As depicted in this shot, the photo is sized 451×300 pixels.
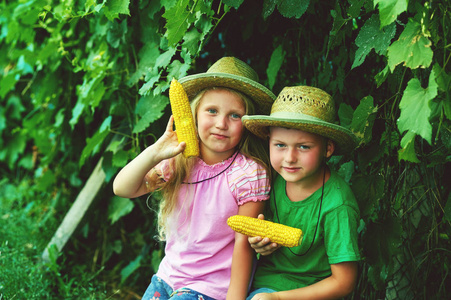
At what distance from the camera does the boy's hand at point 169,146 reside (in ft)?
7.39

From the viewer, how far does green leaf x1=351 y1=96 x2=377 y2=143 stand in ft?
7.09

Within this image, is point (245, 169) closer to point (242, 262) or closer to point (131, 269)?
point (242, 262)

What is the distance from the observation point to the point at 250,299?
2262 mm

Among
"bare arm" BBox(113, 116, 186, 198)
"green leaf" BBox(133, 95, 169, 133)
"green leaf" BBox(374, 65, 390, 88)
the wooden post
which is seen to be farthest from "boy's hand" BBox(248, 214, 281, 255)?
the wooden post

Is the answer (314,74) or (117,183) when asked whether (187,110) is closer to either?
(117,183)

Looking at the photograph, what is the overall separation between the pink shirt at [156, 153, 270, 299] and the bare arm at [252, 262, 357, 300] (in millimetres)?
338

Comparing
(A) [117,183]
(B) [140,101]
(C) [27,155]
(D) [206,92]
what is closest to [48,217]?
(C) [27,155]

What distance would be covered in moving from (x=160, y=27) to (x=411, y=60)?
5.05 ft

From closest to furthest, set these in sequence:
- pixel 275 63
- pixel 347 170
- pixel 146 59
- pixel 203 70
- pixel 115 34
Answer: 1. pixel 347 170
2. pixel 275 63
3. pixel 146 59
4. pixel 115 34
5. pixel 203 70

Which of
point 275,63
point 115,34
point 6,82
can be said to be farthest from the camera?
point 6,82

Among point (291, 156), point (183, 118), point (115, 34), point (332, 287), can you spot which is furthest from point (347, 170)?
point (115, 34)

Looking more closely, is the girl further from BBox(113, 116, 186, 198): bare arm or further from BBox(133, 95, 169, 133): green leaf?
BBox(133, 95, 169, 133): green leaf

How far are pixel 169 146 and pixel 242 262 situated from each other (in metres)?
0.64

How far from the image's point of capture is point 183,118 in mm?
2258
